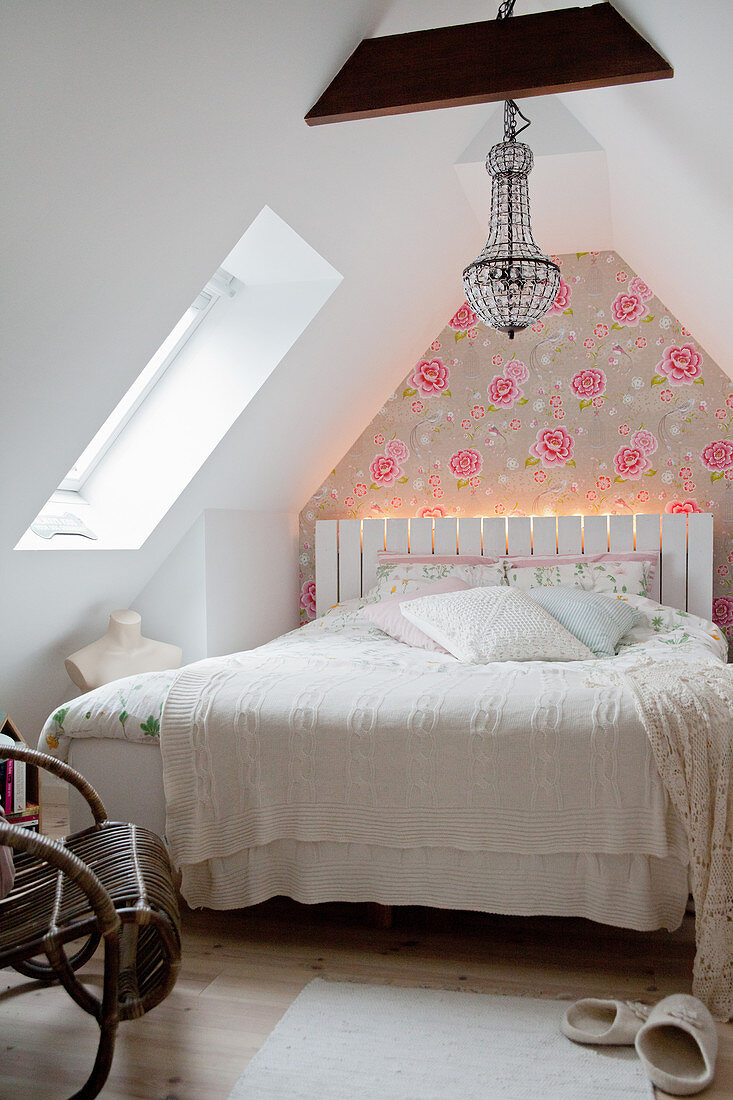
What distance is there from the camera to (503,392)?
171 inches

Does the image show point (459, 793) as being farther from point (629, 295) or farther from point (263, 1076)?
point (629, 295)

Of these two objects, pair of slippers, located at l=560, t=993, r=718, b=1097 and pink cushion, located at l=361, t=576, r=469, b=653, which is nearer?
pair of slippers, located at l=560, t=993, r=718, b=1097

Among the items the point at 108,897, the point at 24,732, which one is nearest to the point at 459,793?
the point at 108,897

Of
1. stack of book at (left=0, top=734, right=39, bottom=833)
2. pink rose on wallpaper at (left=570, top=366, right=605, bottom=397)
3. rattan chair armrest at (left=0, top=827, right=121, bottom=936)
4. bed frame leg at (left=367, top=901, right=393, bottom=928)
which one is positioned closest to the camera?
rattan chair armrest at (left=0, top=827, right=121, bottom=936)

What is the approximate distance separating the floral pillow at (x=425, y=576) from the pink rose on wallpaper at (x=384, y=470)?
23.0 inches

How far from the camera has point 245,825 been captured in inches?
84.7

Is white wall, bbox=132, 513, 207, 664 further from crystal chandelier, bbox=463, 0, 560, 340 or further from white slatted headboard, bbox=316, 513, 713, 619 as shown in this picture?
crystal chandelier, bbox=463, 0, 560, 340

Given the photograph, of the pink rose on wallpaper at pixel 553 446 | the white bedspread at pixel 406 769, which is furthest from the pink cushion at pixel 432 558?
the white bedspread at pixel 406 769

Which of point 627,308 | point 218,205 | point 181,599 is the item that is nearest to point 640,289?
point 627,308

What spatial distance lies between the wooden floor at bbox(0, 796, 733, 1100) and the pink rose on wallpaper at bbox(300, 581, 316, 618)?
229cm

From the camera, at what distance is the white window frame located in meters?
3.38

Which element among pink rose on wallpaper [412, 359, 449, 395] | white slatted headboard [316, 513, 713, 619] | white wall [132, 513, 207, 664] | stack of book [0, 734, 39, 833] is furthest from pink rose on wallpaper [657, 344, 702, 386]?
stack of book [0, 734, 39, 833]

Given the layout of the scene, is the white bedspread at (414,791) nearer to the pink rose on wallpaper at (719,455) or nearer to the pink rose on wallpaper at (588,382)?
the pink rose on wallpaper at (719,455)

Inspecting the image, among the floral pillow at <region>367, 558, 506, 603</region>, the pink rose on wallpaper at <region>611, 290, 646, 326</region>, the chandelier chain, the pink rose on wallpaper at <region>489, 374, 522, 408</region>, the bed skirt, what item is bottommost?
the bed skirt
